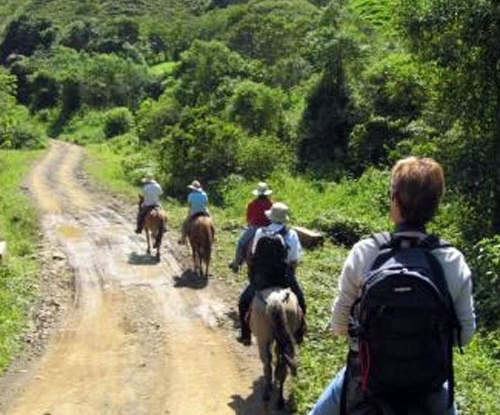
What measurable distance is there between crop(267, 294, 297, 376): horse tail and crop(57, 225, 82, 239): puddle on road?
13.3 meters

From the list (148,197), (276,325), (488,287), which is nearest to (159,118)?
(148,197)

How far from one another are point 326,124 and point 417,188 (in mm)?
27371

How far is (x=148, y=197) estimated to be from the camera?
17375mm

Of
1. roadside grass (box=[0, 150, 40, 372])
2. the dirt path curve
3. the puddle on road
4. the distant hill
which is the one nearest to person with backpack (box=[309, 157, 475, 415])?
the dirt path curve

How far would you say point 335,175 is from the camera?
2770cm

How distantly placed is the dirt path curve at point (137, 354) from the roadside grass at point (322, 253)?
0.88m

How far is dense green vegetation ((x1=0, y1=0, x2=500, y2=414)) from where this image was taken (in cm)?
1549

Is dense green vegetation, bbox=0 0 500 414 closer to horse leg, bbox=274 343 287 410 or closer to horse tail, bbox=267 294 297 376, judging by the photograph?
horse leg, bbox=274 343 287 410

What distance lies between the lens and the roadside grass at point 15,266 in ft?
39.4

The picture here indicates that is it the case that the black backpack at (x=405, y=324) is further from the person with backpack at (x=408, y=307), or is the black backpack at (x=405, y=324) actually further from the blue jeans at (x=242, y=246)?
the blue jeans at (x=242, y=246)

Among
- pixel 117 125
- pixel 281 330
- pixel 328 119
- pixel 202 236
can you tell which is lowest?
pixel 117 125

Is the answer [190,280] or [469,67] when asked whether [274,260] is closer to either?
[190,280]

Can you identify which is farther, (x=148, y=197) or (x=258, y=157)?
(x=258, y=157)

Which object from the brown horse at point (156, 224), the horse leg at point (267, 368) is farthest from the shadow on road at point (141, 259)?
the horse leg at point (267, 368)
